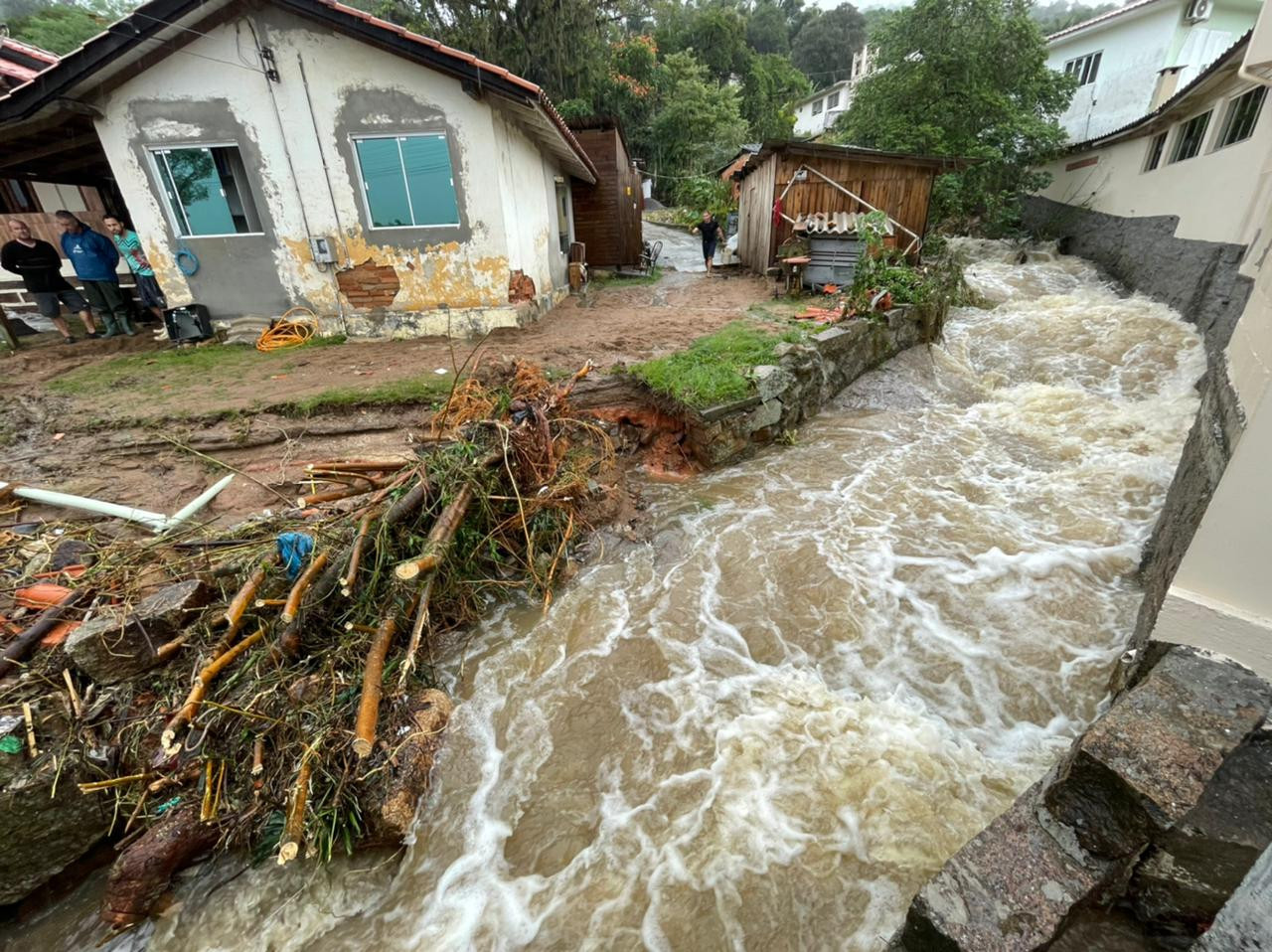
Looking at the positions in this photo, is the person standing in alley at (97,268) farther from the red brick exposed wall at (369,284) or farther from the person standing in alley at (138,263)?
the red brick exposed wall at (369,284)

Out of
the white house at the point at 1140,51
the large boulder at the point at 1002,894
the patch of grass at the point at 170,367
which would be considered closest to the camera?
the large boulder at the point at 1002,894

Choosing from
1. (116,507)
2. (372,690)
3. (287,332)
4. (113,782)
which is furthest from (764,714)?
(287,332)

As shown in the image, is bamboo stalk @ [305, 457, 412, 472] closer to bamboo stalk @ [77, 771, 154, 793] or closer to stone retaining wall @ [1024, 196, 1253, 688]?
bamboo stalk @ [77, 771, 154, 793]

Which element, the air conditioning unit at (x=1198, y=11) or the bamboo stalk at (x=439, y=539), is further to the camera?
the air conditioning unit at (x=1198, y=11)

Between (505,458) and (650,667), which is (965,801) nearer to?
(650,667)

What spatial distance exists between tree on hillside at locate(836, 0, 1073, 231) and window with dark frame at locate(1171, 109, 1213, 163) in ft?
17.0

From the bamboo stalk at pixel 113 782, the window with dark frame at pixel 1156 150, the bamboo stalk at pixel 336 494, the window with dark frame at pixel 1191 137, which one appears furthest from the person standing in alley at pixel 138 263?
the window with dark frame at pixel 1156 150

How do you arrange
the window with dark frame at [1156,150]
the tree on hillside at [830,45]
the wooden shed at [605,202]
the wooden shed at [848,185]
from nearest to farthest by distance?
the wooden shed at [848,185], the window with dark frame at [1156,150], the wooden shed at [605,202], the tree on hillside at [830,45]

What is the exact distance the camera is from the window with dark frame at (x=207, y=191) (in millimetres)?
8180

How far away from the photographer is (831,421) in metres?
7.39

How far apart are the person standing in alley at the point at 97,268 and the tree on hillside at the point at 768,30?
46750 millimetres

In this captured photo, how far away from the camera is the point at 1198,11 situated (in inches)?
655

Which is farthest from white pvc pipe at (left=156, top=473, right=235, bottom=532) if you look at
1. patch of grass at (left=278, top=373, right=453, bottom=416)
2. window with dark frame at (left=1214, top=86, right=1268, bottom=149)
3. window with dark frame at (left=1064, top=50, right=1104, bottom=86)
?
window with dark frame at (left=1064, top=50, right=1104, bottom=86)

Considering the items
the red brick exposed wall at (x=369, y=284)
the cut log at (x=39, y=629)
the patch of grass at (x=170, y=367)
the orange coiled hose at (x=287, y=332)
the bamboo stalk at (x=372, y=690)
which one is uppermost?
the red brick exposed wall at (x=369, y=284)
